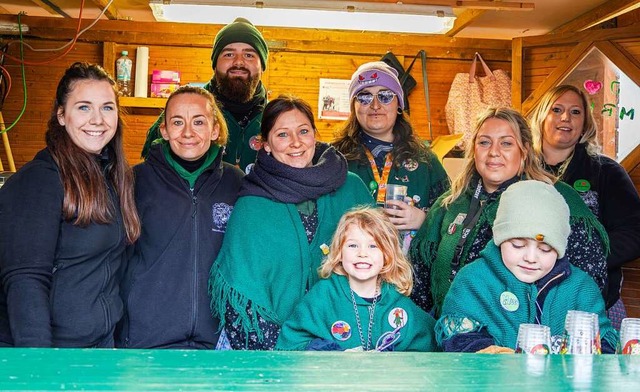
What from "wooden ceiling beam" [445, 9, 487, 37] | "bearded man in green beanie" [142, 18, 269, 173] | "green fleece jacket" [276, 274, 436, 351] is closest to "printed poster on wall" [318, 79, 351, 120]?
"wooden ceiling beam" [445, 9, 487, 37]

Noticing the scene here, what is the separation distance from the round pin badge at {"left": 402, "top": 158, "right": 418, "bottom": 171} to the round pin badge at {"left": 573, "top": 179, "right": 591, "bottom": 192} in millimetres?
892

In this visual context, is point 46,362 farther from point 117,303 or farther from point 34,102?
point 34,102

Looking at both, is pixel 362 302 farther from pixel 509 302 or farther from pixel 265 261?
pixel 509 302

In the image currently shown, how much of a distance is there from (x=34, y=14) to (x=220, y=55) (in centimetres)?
365

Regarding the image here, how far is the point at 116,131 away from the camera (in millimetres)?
3043

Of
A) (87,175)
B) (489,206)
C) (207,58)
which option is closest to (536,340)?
(489,206)

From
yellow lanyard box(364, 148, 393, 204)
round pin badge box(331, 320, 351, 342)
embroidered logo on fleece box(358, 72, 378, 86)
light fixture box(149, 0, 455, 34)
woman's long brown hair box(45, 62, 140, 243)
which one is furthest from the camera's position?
light fixture box(149, 0, 455, 34)

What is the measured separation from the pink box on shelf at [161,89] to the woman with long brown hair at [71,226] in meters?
4.02

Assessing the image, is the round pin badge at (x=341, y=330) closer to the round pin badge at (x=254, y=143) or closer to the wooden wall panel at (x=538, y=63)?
the round pin badge at (x=254, y=143)

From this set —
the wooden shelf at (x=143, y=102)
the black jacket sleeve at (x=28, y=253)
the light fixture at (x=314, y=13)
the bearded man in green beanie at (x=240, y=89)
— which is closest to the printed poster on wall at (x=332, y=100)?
the wooden shelf at (x=143, y=102)

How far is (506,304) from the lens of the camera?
109 inches

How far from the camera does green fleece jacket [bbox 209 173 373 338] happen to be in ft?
10.1

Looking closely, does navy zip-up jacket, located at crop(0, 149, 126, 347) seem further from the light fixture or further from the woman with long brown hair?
the light fixture

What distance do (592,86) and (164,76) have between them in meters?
3.70
